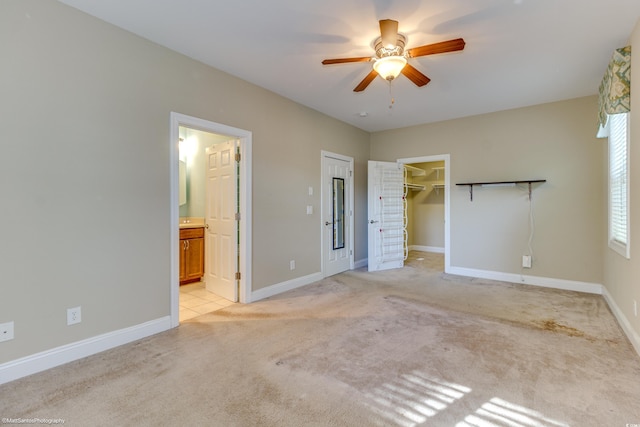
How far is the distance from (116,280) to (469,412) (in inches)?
110

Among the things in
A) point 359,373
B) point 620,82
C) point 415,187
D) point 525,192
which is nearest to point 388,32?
point 620,82

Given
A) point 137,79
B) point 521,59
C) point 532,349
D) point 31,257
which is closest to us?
point 31,257

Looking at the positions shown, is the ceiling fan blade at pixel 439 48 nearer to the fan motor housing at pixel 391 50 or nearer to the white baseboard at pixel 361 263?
the fan motor housing at pixel 391 50

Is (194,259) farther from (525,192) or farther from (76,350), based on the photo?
(525,192)

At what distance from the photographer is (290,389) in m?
2.00

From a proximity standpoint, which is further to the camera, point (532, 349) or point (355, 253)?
point (355, 253)

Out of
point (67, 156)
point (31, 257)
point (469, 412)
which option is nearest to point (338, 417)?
point (469, 412)

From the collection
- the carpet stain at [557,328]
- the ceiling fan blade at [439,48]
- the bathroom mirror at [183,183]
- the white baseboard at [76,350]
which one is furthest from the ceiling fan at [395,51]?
the bathroom mirror at [183,183]

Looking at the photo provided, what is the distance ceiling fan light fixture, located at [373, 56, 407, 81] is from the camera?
2.46 m

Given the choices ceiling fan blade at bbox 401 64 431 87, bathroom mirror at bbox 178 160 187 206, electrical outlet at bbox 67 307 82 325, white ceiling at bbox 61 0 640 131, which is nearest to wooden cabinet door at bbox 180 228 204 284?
bathroom mirror at bbox 178 160 187 206

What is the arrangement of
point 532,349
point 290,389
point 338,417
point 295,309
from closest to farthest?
1. point 338,417
2. point 290,389
3. point 532,349
4. point 295,309

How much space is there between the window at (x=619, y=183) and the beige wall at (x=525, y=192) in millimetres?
601

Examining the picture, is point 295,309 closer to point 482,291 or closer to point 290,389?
point 290,389

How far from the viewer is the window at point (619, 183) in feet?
9.32
